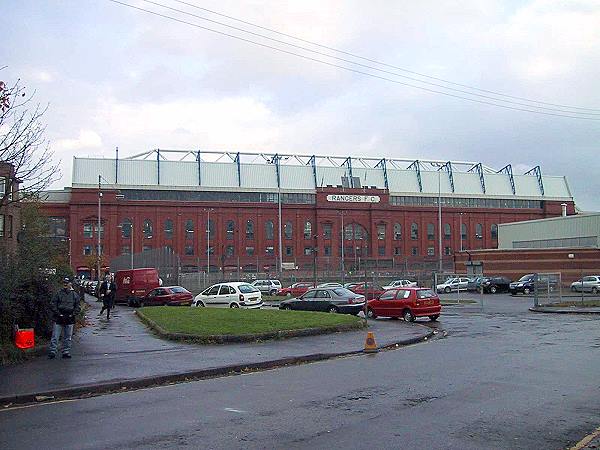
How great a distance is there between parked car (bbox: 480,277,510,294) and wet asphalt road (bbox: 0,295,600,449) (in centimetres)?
4316

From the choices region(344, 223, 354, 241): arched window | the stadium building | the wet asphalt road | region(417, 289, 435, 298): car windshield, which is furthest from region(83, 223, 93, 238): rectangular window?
the wet asphalt road

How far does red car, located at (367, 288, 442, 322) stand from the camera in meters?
28.4

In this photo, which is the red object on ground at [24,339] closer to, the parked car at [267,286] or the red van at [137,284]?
the red van at [137,284]

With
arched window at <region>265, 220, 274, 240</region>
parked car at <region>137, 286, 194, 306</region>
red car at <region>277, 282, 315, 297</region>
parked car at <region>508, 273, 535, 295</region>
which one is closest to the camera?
parked car at <region>137, 286, 194, 306</region>

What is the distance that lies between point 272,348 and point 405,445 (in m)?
10.4

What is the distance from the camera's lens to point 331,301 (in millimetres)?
30422

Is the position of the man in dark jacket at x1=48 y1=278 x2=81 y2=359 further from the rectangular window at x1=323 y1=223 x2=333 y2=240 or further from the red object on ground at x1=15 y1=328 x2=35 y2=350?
the rectangular window at x1=323 y1=223 x2=333 y2=240

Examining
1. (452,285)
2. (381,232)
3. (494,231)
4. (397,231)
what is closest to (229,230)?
(381,232)

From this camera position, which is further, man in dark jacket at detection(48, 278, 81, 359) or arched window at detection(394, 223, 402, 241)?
arched window at detection(394, 223, 402, 241)

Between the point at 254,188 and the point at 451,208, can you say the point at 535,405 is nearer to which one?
the point at 254,188

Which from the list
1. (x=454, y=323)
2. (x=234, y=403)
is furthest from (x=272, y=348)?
(x=454, y=323)

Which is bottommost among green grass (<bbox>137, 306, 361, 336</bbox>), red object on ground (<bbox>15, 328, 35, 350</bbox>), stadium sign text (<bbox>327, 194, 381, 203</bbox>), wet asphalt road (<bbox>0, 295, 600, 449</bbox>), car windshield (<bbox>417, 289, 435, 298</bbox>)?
wet asphalt road (<bbox>0, 295, 600, 449</bbox>)

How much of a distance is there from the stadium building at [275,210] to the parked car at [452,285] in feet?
86.2

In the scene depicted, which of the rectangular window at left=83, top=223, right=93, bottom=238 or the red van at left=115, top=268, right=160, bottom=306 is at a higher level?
the rectangular window at left=83, top=223, right=93, bottom=238
